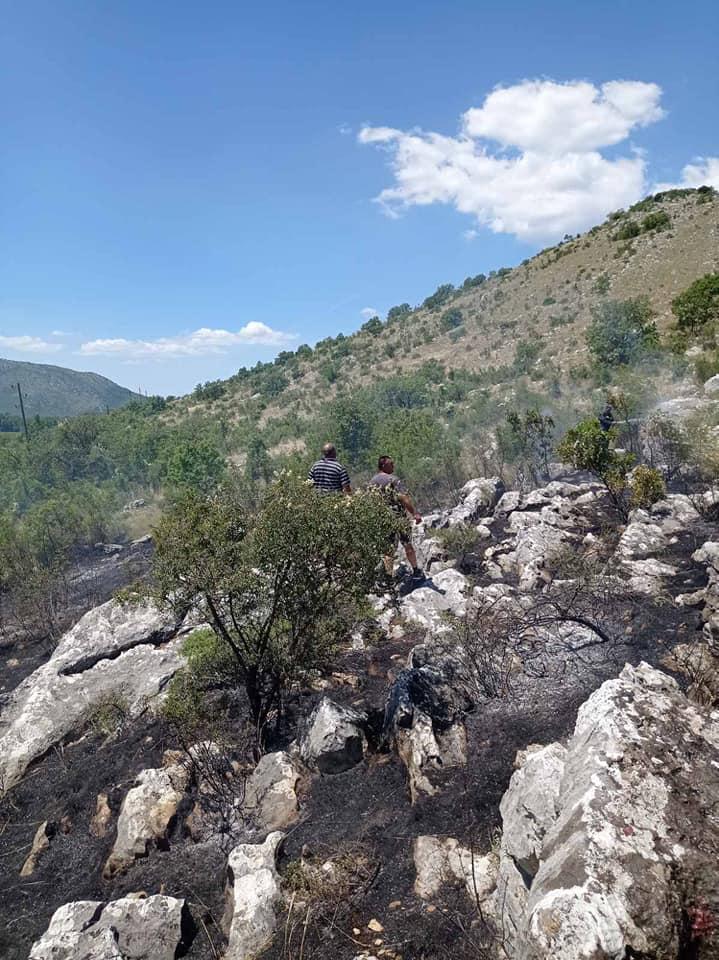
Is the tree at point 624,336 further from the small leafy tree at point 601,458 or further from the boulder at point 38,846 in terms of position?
the boulder at point 38,846

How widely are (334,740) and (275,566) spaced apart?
1.38m

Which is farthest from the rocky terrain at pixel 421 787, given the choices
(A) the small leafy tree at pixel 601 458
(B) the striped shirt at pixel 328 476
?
(B) the striped shirt at pixel 328 476

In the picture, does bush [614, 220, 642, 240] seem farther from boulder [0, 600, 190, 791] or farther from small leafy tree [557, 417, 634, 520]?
boulder [0, 600, 190, 791]

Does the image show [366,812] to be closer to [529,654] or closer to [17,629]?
[529,654]

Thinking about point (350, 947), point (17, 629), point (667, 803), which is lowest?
point (17, 629)

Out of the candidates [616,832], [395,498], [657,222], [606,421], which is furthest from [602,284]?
[616,832]

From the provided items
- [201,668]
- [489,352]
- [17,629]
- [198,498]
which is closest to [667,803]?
[198,498]

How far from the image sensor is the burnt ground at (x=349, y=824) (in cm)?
287

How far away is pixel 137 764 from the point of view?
5.27m

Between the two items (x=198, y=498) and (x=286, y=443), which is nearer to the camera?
(x=198, y=498)

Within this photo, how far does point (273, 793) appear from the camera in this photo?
4266 millimetres

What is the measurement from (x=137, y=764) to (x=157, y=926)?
216cm

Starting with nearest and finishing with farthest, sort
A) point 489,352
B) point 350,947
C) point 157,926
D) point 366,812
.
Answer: point 350,947 → point 157,926 → point 366,812 → point 489,352

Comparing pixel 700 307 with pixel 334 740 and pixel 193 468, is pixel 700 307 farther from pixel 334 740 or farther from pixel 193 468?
pixel 334 740
